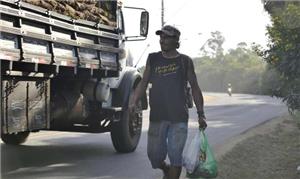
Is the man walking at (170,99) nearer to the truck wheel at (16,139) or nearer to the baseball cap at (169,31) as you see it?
the baseball cap at (169,31)

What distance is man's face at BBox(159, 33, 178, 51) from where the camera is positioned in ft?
20.1

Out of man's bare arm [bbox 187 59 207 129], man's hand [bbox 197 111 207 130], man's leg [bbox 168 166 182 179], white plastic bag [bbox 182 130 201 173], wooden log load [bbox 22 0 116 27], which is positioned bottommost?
man's leg [bbox 168 166 182 179]

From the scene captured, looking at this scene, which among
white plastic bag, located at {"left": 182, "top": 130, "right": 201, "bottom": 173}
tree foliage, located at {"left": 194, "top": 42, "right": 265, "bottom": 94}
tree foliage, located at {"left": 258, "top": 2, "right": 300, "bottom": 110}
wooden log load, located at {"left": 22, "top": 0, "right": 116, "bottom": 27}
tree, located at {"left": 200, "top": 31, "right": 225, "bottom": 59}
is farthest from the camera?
tree, located at {"left": 200, "top": 31, "right": 225, "bottom": 59}

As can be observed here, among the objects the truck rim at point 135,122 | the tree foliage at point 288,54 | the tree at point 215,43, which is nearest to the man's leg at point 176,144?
the tree foliage at point 288,54

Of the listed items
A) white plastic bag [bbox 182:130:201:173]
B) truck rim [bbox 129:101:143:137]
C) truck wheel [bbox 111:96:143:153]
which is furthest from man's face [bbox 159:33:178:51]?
truck rim [bbox 129:101:143:137]

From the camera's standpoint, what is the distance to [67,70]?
27.2ft

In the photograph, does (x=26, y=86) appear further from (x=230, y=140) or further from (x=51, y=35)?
(x=230, y=140)

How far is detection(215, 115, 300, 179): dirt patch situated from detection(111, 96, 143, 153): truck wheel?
4.94ft

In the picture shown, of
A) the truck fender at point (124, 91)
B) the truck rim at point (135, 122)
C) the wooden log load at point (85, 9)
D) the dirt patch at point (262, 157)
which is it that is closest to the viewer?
the wooden log load at point (85, 9)

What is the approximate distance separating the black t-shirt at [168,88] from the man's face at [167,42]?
11 cm

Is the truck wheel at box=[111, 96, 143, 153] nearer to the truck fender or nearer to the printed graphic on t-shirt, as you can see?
the truck fender

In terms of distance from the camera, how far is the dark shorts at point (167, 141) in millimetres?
6156

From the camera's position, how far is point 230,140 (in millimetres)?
12664

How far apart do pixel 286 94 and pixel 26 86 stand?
4.24 metres
